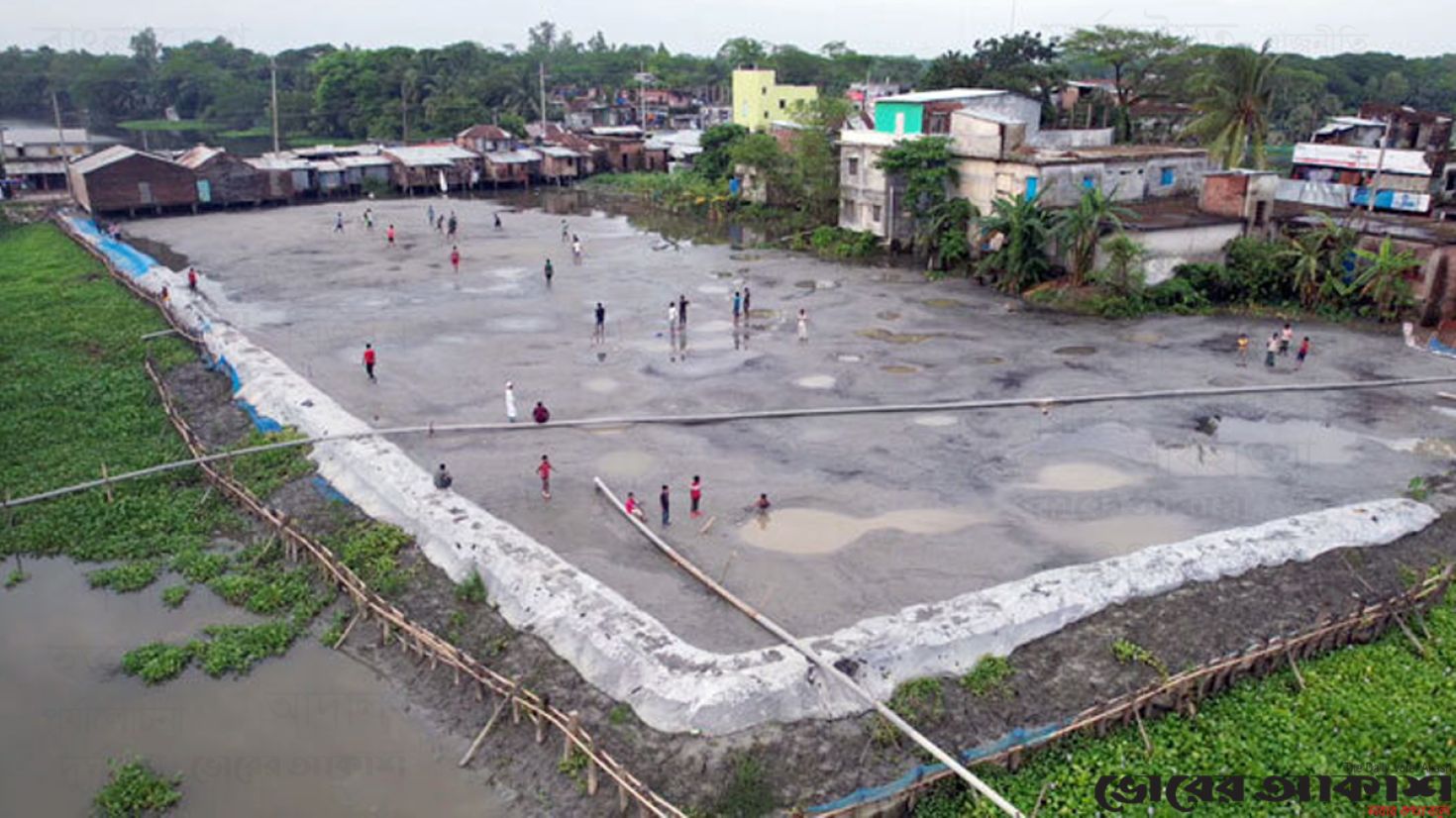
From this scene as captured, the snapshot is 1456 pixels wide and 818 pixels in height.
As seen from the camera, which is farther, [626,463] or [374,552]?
[626,463]

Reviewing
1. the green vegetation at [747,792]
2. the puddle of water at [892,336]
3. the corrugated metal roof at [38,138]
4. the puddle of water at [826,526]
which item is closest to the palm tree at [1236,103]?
the puddle of water at [892,336]

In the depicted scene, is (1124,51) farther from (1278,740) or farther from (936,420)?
(1278,740)

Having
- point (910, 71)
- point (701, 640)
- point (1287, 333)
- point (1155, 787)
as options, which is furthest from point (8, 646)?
point (910, 71)

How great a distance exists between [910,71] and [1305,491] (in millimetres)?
136406

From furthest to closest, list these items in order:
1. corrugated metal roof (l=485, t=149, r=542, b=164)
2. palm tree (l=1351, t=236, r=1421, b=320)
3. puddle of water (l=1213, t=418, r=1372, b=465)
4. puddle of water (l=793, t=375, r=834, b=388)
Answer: corrugated metal roof (l=485, t=149, r=542, b=164) → palm tree (l=1351, t=236, r=1421, b=320) → puddle of water (l=793, t=375, r=834, b=388) → puddle of water (l=1213, t=418, r=1372, b=465)

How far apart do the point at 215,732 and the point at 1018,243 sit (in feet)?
109

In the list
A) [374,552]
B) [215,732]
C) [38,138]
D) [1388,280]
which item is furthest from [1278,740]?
[38,138]

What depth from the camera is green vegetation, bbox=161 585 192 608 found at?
61.6 ft

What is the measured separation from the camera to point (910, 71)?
14688 centimetres

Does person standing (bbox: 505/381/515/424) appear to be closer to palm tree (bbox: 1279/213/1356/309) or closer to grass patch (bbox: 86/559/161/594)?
grass patch (bbox: 86/559/161/594)

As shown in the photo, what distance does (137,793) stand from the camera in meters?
14.0

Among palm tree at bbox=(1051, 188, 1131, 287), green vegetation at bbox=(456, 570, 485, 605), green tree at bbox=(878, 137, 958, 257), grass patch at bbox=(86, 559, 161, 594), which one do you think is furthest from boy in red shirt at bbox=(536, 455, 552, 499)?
green tree at bbox=(878, 137, 958, 257)

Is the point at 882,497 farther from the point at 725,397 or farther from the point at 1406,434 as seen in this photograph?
the point at 1406,434

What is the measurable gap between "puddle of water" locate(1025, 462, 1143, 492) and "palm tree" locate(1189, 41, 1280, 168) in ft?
104
